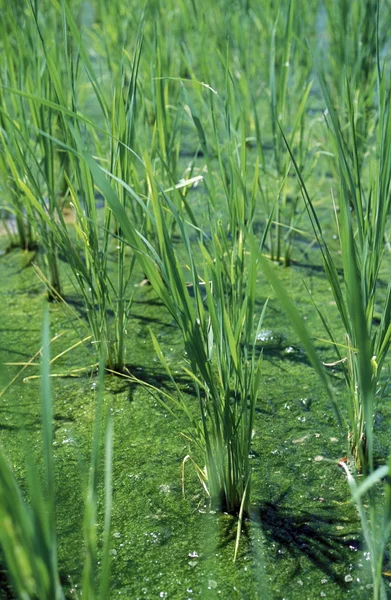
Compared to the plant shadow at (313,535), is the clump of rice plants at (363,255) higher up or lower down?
higher up

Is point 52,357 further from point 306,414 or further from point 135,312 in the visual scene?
point 306,414

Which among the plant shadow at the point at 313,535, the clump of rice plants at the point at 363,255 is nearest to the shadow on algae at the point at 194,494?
the plant shadow at the point at 313,535

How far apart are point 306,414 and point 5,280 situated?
0.89 meters

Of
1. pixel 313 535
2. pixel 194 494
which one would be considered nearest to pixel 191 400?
pixel 194 494

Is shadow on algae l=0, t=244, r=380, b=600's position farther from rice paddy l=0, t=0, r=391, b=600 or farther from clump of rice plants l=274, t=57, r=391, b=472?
clump of rice plants l=274, t=57, r=391, b=472

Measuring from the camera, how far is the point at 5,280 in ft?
6.43

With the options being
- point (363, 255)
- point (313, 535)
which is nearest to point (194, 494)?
point (313, 535)

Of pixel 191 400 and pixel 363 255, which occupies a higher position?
pixel 363 255

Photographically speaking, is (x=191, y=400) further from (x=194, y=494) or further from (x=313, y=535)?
(x=313, y=535)

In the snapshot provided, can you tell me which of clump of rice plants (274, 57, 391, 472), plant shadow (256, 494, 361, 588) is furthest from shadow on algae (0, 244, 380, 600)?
clump of rice plants (274, 57, 391, 472)

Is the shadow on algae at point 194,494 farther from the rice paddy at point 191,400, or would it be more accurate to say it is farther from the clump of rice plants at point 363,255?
the clump of rice plants at point 363,255

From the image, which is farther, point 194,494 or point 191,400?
point 191,400

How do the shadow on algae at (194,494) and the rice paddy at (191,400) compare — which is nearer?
the rice paddy at (191,400)

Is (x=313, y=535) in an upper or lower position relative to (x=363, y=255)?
lower
